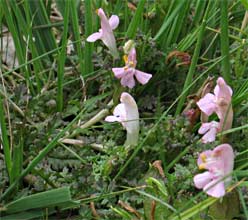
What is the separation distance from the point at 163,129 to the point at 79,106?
0.28m

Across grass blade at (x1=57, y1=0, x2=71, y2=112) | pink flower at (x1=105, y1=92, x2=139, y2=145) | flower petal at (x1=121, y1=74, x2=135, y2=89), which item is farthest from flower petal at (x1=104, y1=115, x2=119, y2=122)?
grass blade at (x1=57, y1=0, x2=71, y2=112)

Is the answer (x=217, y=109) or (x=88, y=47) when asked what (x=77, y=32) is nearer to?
(x=88, y=47)

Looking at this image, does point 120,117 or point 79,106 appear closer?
point 120,117

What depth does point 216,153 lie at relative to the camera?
1.31 metres

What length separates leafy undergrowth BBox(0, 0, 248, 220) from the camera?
4.75 ft

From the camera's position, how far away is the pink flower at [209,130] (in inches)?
58.4

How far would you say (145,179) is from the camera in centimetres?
153

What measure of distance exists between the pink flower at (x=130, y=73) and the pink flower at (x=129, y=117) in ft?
0.27

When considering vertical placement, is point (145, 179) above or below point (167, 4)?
below

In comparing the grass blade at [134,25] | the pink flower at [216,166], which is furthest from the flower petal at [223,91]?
the grass blade at [134,25]

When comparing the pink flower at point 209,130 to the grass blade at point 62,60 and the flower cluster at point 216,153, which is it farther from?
the grass blade at point 62,60

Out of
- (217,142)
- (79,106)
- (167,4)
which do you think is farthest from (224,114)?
(167,4)

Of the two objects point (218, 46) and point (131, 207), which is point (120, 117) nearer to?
point (131, 207)

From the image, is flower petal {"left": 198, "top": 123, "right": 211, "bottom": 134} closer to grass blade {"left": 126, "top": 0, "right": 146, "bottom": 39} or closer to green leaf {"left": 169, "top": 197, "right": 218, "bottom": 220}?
green leaf {"left": 169, "top": 197, "right": 218, "bottom": 220}
